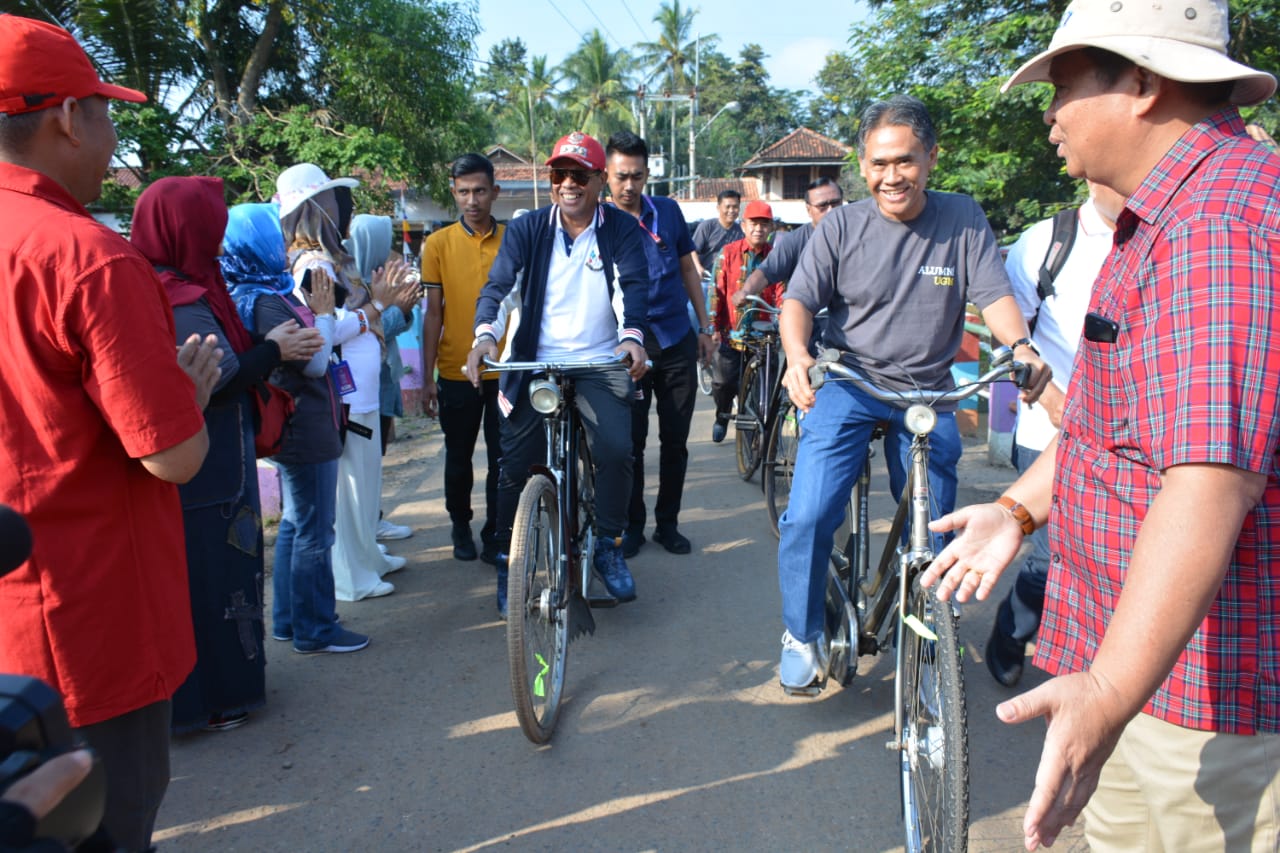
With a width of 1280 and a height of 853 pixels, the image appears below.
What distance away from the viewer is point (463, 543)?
5359 mm

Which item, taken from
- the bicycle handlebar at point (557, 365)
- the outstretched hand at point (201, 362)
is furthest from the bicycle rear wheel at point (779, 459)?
the outstretched hand at point (201, 362)

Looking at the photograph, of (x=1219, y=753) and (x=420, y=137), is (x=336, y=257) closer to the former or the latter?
(x=1219, y=753)

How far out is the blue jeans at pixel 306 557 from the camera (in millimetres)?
3938

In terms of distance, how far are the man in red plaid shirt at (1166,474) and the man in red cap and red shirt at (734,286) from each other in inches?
220

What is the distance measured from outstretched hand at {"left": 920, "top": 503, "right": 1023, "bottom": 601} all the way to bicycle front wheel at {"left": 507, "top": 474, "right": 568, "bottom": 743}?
167cm

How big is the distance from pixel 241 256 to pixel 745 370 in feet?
12.9

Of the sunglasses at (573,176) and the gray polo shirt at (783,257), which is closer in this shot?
the sunglasses at (573,176)

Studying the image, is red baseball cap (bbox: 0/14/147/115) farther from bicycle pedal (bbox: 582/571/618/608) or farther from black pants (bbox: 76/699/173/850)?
bicycle pedal (bbox: 582/571/618/608)

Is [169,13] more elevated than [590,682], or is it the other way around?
[169,13]

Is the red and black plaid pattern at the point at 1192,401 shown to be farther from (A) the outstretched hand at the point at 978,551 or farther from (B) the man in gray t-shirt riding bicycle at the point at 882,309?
(B) the man in gray t-shirt riding bicycle at the point at 882,309

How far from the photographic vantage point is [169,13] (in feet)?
48.2

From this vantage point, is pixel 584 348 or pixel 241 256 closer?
pixel 241 256

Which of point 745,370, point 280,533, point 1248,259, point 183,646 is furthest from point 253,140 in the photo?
point 1248,259

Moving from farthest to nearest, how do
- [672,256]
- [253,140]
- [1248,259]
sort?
[253,140] → [672,256] → [1248,259]
